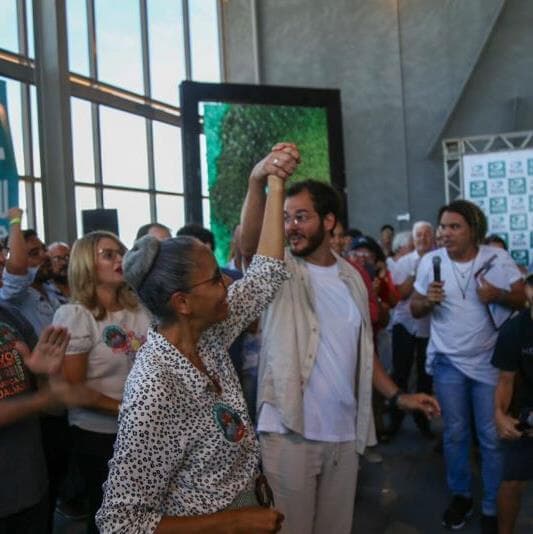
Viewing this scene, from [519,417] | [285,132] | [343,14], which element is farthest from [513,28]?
[519,417]

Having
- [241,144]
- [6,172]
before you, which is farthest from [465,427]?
[241,144]

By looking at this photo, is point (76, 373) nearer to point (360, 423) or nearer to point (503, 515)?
point (360, 423)

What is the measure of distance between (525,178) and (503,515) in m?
7.69

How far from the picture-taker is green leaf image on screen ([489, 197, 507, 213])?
10030 mm

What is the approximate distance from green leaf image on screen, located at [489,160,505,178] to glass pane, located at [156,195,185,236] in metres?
5.08

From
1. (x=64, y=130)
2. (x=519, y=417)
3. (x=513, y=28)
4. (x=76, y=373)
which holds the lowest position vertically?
(x=519, y=417)

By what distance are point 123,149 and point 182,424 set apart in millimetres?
9523

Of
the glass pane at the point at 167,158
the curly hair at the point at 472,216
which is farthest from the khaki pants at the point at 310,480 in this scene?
the glass pane at the point at 167,158

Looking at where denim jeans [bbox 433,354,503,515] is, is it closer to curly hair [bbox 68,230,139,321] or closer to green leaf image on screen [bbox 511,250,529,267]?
curly hair [bbox 68,230,139,321]

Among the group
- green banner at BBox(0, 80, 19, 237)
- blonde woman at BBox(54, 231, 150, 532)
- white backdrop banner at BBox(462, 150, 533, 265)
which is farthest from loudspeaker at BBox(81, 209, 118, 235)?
white backdrop banner at BBox(462, 150, 533, 265)

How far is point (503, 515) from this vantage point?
123 inches

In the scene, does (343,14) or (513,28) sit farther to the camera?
(343,14)

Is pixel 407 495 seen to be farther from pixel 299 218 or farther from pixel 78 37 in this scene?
pixel 78 37

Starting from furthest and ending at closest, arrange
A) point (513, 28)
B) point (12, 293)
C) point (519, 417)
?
point (513, 28)
point (12, 293)
point (519, 417)
